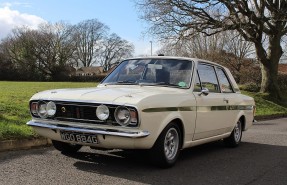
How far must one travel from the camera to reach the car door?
7.24 m

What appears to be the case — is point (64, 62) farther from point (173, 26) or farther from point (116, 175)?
point (116, 175)

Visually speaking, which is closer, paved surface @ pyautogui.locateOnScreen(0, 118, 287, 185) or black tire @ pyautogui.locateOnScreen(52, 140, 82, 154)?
paved surface @ pyautogui.locateOnScreen(0, 118, 287, 185)

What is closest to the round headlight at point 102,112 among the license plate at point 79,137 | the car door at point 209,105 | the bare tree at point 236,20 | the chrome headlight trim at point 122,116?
the chrome headlight trim at point 122,116

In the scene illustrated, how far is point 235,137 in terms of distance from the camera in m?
9.20

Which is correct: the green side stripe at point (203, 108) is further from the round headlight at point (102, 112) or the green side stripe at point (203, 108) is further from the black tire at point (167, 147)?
the round headlight at point (102, 112)

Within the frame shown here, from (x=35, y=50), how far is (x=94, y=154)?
73182 millimetres

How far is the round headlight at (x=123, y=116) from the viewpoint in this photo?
573cm

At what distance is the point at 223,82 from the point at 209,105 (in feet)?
4.22

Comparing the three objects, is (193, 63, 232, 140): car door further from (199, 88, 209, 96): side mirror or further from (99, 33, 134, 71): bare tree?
(99, 33, 134, 71): bare tree

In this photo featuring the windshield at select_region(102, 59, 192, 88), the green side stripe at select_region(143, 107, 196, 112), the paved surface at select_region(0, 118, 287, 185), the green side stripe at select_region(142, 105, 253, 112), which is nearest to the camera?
the paved surface at select_region(0, 118, 287, 185)

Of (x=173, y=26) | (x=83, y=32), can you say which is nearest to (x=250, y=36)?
(x=173, y=26)

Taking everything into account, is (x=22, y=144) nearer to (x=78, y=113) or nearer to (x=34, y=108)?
(x=34, y=108)

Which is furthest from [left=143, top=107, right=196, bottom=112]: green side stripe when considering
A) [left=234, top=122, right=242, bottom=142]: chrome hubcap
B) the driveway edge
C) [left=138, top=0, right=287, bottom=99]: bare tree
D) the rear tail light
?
[left=138, top=0, right=287, bottom=99]: bare tree

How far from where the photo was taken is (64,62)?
256 ft
